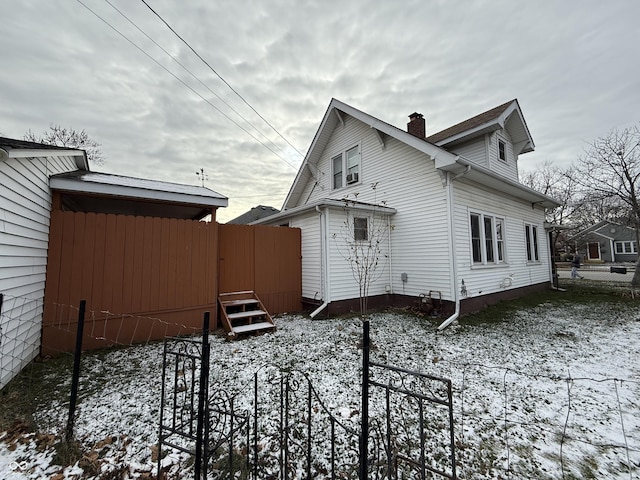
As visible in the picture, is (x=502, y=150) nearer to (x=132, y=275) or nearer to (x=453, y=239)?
(x=453, y=239)

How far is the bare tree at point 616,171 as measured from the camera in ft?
40.4

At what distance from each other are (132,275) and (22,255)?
1.62m

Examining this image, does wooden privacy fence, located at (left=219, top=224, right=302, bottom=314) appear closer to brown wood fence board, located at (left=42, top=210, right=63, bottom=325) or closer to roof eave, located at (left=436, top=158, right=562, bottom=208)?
brown wood fence board, located at (left=42, top=210, right=63, bottom=325)

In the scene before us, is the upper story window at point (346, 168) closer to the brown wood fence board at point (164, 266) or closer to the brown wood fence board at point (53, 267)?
the brown wood fence board at point (164, 266)

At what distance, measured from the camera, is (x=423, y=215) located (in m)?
7.46

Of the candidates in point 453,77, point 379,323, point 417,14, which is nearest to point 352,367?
point 379,323

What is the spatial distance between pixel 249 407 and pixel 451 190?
21.9 ft

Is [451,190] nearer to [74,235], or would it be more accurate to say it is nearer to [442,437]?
[442,437]

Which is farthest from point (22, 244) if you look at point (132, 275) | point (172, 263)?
point (172, 263)

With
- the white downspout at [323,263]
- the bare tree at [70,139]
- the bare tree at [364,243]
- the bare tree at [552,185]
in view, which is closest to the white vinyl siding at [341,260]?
the bare tree at [364,243]

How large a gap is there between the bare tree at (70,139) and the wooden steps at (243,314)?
14349 mm

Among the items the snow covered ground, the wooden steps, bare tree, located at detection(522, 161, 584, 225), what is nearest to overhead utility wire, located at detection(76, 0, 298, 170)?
the wooden steps

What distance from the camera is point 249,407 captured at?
2.94 meters

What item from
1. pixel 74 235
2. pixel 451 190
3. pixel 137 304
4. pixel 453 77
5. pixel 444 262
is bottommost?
Result: pixel 137 304
